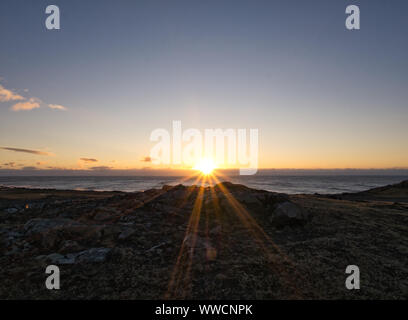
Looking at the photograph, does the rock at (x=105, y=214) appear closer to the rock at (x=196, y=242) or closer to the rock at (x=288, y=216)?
the rock at (x=196, y=242)

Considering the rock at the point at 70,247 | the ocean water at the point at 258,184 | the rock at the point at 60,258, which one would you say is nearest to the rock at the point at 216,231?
the rock at the point at 70,247

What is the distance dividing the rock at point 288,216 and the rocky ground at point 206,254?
1.9 inches

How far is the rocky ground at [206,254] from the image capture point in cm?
493

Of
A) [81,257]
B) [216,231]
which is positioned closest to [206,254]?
[216,231]

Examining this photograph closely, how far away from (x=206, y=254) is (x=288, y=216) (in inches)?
199

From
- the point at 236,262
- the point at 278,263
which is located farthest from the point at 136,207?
the point at 278,263

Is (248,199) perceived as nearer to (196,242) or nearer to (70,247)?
(196,242)

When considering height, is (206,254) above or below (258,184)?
above

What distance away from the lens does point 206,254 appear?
6.78m
